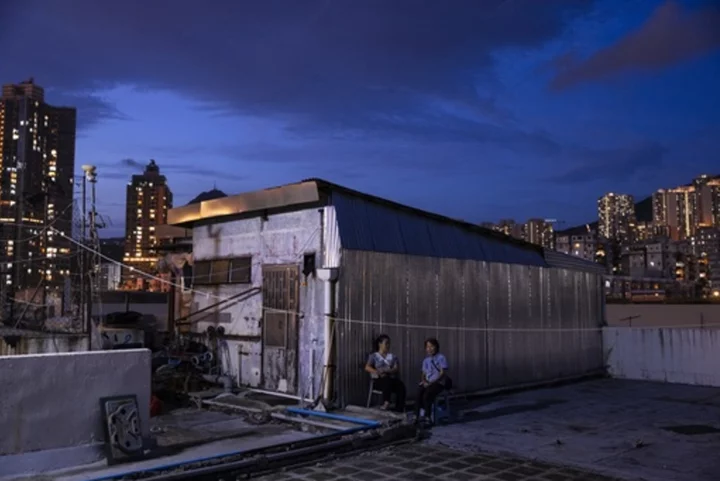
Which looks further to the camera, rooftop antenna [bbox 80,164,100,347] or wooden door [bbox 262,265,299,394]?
rooftop antenna [bbox 80,164,100,347]

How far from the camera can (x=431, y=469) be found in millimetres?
7617

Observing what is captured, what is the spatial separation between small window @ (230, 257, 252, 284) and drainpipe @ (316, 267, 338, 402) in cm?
269

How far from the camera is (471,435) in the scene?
31.7ft

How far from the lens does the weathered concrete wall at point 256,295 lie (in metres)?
11.5

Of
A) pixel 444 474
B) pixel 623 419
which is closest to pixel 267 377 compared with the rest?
pixel 444 474

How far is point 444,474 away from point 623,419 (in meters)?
5.18

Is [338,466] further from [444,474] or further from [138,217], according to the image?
[138,217]

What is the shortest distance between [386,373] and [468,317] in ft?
11.6

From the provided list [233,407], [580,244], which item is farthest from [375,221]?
[580,244]

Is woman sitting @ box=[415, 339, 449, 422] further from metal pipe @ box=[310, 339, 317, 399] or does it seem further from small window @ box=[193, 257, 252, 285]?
small window @ box=[193, 257, 252, 285]

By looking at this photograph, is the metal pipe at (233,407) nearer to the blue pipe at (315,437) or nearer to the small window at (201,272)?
the blue pipe at (315,437)

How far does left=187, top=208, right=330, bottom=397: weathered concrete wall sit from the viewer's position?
11.5 m

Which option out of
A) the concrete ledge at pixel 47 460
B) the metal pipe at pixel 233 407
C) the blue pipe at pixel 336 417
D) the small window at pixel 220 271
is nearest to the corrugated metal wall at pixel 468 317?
the blue pipe at pixel 336 417

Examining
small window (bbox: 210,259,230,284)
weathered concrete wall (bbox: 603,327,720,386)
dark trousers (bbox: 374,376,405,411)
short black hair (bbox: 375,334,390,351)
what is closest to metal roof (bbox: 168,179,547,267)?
small window (bbox: 210,259,230,284)
